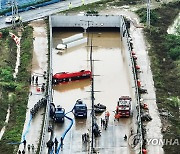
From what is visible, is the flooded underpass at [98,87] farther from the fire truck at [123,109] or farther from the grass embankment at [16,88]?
the grass embankment at [16,88]

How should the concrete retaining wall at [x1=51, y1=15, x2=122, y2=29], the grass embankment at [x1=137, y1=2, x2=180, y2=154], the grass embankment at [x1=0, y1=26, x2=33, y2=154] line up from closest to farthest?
the grass embankment at [x1=0, y1=26, x2=33, y2=154] → the grass embankment at [x1=137, y1=2, x2=180, y2=154] → the concrete retaining wall at [x1=51, y1=15, x2=122, y2=29]

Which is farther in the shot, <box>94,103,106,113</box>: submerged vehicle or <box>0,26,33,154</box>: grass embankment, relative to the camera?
<box>94,103,106,113</box>: submerged vehicle

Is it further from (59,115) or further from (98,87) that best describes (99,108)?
(98,87)

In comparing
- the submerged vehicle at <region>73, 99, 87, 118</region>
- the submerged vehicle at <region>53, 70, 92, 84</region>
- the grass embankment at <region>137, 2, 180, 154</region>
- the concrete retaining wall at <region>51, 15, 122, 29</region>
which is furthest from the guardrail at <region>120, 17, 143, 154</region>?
the submerged vehicle at <region>53, 70, 92, 84</region>

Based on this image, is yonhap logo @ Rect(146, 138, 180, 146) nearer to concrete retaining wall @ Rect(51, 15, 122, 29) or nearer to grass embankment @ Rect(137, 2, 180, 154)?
grass embankment @ Rect(137, 2, 180, 154)

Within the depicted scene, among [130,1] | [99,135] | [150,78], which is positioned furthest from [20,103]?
[130,1]

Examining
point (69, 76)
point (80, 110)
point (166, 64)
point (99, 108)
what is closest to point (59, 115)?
point (80, 110)

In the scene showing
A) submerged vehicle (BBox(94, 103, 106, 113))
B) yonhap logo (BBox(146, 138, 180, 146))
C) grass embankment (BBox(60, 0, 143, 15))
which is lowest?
yonhap logo (BBox(146, 138, 180, 146))
